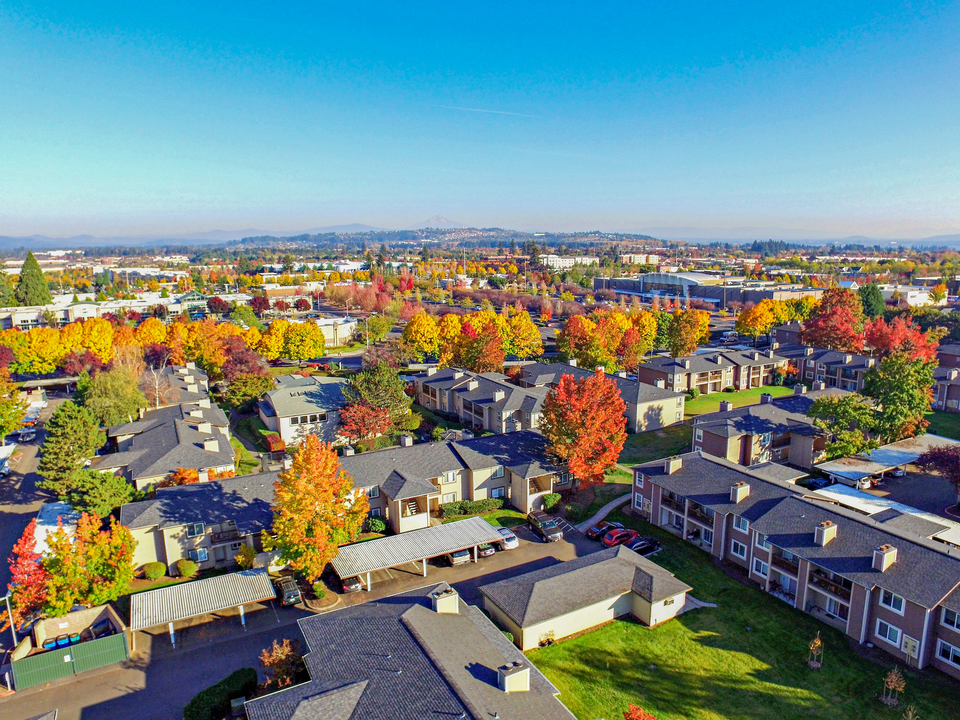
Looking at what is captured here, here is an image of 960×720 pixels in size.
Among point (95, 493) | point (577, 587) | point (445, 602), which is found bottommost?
point (577, 587)

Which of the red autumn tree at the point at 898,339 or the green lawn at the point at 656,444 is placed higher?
the red autumn tree at the point at 898,339

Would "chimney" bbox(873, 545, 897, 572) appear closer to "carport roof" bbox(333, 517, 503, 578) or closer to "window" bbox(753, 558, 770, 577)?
"window" bbox(753, 558, 770, 577)

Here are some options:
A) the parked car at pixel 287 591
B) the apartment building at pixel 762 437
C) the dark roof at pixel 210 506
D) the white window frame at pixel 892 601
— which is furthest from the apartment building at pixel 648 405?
the parked car at pixel 287 591

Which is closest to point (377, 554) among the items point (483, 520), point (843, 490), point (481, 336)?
point (483, 520)

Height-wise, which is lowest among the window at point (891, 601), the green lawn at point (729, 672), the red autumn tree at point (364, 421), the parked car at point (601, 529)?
the green lawn at point (729, 672)

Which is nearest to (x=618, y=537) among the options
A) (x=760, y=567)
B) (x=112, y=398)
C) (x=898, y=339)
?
(x=760, y=567)

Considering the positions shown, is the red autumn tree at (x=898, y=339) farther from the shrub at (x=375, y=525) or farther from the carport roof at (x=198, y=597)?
the carport roof at (x=198, y=597)

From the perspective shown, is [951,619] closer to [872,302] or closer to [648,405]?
[648,405]

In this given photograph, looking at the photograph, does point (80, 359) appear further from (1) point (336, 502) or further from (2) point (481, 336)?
(1) point (336, 502)
